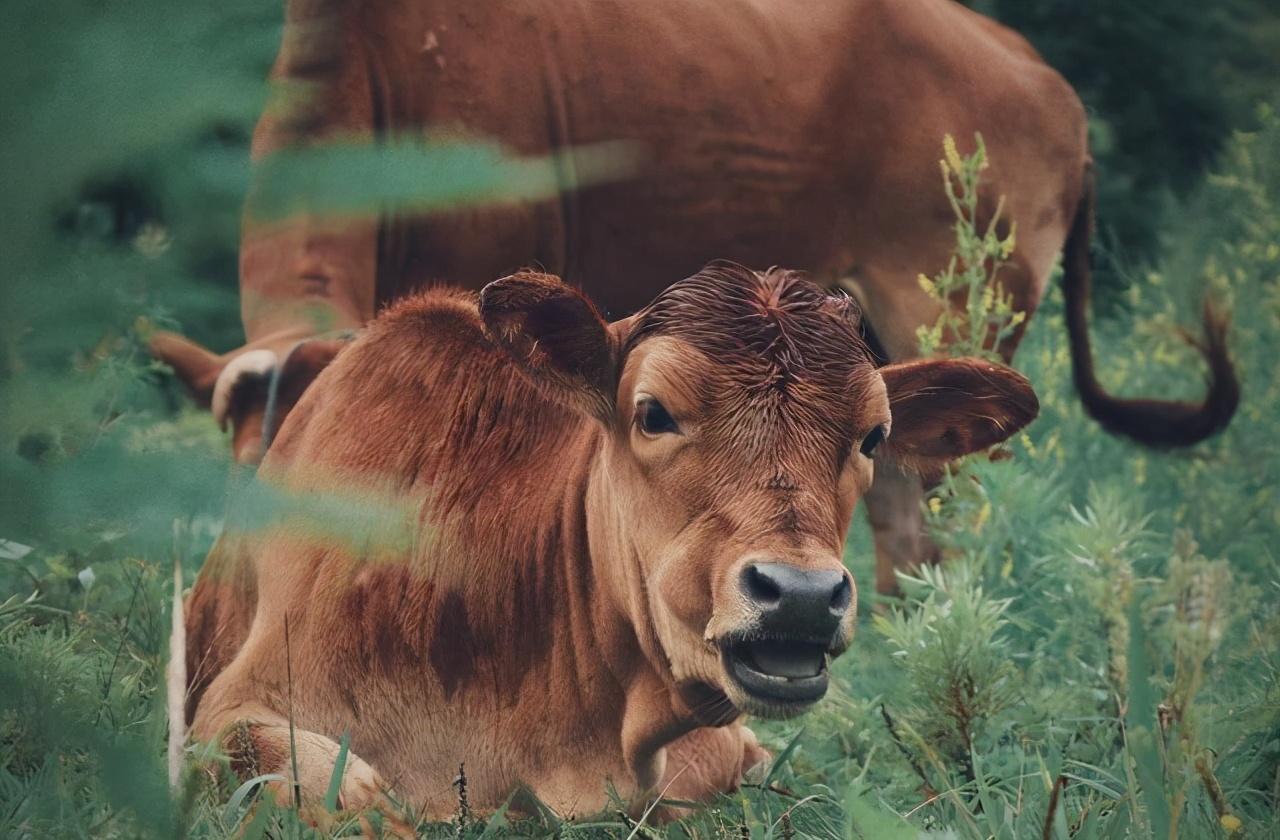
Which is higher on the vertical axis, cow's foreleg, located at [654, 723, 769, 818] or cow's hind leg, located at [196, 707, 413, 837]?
cow's hind leg, located at [196, 707, 413, 837]

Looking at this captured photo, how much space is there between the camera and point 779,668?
224 centimetres

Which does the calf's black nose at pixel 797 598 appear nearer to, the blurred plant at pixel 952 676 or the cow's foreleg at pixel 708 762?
the cow's foreleg at pixel 708 762

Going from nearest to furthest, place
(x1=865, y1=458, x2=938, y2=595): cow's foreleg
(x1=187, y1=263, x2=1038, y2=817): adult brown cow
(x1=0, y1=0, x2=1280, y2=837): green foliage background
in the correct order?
(x1=0, y1=0, x2=1280, y2=837): green foliage background < (x1=187, y1=263, x2=1038, y2=817): adult brown cow < (x1=865, y1=458, x2=938, y2=595): cow's foreleg

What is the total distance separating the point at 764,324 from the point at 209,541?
4.36 ft

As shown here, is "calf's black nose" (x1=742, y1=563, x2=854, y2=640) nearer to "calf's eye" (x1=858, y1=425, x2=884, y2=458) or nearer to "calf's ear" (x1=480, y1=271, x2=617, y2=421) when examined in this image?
"calf's eye" (x1=858, y1=425, x2=884, y2=458)

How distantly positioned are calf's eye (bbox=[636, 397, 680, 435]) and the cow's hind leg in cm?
74

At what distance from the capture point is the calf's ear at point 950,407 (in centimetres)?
271

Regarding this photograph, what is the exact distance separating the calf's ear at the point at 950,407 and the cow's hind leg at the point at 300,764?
1093mm

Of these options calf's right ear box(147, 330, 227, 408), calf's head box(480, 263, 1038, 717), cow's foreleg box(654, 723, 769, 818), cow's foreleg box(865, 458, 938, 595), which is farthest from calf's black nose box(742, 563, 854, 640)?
cow's foreleg box(865, 458, 938, 595)

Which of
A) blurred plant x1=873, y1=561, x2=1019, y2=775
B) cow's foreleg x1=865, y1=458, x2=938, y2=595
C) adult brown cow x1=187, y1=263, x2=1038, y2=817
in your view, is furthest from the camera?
cow's foreleg x1=865, y1=458, x2=938, y2=595

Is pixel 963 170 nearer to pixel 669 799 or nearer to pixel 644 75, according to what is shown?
pixel 644 75

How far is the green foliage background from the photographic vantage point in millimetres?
1562

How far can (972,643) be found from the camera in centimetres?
306

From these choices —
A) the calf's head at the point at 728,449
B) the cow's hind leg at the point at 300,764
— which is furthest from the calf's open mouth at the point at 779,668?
the cow's hind leg at the point at 300,764
